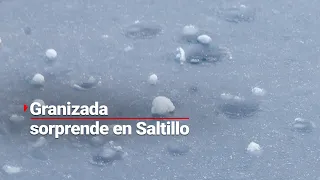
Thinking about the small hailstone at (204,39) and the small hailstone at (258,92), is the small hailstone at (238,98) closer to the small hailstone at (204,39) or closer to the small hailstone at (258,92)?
the small hailstone at (258,92)

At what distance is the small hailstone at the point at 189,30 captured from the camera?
552 cm

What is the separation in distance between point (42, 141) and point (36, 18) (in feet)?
4.60

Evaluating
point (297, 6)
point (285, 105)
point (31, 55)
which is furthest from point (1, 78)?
point (297, 6)

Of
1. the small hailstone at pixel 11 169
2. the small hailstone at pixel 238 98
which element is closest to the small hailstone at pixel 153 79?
the small hailstone at pixel 238 98

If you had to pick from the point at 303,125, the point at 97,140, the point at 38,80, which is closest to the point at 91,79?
the point at 38,80

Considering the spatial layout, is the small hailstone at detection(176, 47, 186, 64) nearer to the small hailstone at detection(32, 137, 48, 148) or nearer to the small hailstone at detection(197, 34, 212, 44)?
the small hailstone at detection(197, 34, 212, 44)

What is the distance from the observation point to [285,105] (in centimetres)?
496

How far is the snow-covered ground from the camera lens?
15.0 feet

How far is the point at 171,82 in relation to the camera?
5.10 meters

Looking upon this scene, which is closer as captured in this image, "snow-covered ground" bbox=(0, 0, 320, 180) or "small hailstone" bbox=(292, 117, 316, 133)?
"snow-covered ground" bbox=(0, 0, 320, 180)

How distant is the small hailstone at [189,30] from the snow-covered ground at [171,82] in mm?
51

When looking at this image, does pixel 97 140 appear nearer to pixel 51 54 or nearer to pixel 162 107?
pixel 162 107

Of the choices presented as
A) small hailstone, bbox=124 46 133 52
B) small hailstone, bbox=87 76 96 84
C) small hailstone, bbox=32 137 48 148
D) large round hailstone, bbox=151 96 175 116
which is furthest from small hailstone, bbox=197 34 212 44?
small hailstone, bbox=32 137 48 148

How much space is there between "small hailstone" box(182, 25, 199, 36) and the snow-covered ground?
51mm
